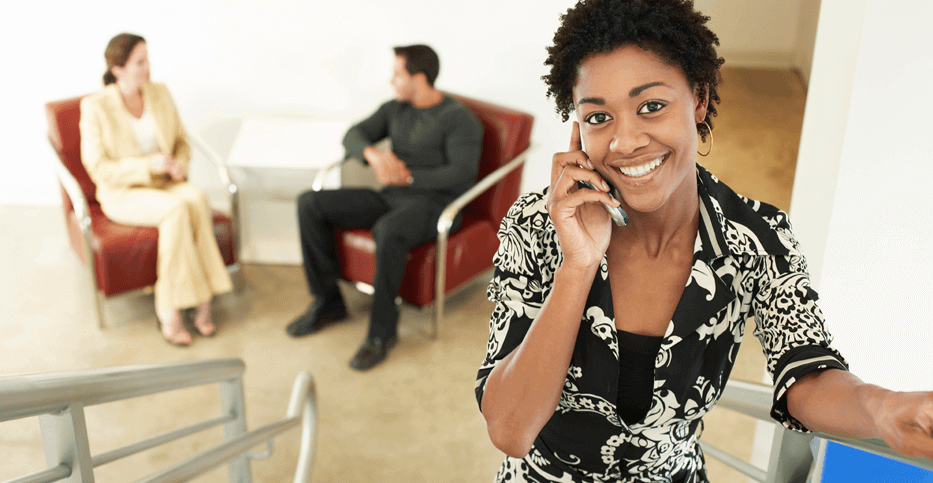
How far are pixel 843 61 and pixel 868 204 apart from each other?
0.97 feet

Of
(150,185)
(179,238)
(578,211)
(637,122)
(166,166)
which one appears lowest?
(179,238)

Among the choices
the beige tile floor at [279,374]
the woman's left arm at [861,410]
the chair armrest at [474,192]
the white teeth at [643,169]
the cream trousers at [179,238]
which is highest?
the white teeth at [643,169]

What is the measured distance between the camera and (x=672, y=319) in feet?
3.79

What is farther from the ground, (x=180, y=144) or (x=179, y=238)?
(x=180, y=144)

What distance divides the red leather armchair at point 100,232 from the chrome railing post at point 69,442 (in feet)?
9.16

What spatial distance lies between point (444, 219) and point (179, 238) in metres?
1.31

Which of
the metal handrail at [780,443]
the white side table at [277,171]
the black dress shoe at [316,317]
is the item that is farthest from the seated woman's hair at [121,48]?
the metal handrail at [780,443]

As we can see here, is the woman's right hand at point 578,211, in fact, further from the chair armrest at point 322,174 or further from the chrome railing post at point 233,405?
the chair armrest at point 322,174

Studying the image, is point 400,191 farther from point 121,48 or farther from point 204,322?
point 121,48

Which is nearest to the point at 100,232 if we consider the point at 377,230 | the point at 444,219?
the point at 377,230

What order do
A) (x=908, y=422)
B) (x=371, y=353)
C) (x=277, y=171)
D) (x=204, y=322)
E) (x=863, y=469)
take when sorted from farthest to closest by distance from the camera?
(x=277, y=171) → (x=204, y=322) → (x=371, y=353) → (x=863, y=469) → (x=908, y=422)

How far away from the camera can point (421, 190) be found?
384 cm

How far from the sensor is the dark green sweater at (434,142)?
375 centimetres

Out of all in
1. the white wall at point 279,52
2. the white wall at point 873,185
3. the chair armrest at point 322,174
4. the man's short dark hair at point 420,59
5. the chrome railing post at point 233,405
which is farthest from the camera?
the white wall at point 279,52
